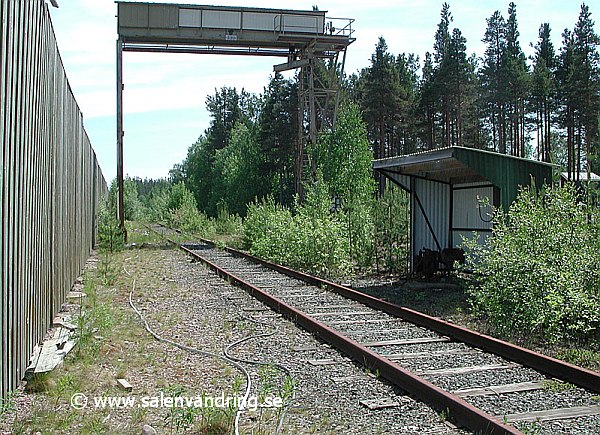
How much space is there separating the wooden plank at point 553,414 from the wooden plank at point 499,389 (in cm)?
55

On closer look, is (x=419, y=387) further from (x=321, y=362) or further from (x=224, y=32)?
(x=224, y=32)

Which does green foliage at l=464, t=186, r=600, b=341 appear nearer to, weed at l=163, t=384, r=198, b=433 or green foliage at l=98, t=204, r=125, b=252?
weed at l=163, t=384, r=198, b=433

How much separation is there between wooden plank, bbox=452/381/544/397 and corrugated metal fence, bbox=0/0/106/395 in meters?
3.52

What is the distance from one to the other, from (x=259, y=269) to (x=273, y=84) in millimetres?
43557

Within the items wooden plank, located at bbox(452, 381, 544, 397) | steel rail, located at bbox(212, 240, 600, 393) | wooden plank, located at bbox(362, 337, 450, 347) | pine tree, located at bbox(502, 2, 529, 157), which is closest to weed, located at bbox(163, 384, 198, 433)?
wooden plank, located at bbox(452, 381, 544, 397)

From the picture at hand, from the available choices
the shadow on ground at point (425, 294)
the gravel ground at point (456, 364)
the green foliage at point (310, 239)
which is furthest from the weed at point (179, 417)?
the green foliage at point (310, 239)

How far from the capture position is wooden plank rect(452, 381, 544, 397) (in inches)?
212

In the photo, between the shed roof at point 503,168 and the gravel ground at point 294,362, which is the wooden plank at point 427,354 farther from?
the shed roof at point 503,168

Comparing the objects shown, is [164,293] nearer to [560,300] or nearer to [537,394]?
[560,300]

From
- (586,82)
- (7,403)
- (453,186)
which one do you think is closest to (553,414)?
(7,403)

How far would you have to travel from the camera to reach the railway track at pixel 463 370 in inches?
187

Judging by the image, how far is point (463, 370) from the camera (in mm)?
6172

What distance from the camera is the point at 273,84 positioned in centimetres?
5784

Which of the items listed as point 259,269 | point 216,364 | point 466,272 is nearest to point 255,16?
point 259,269
